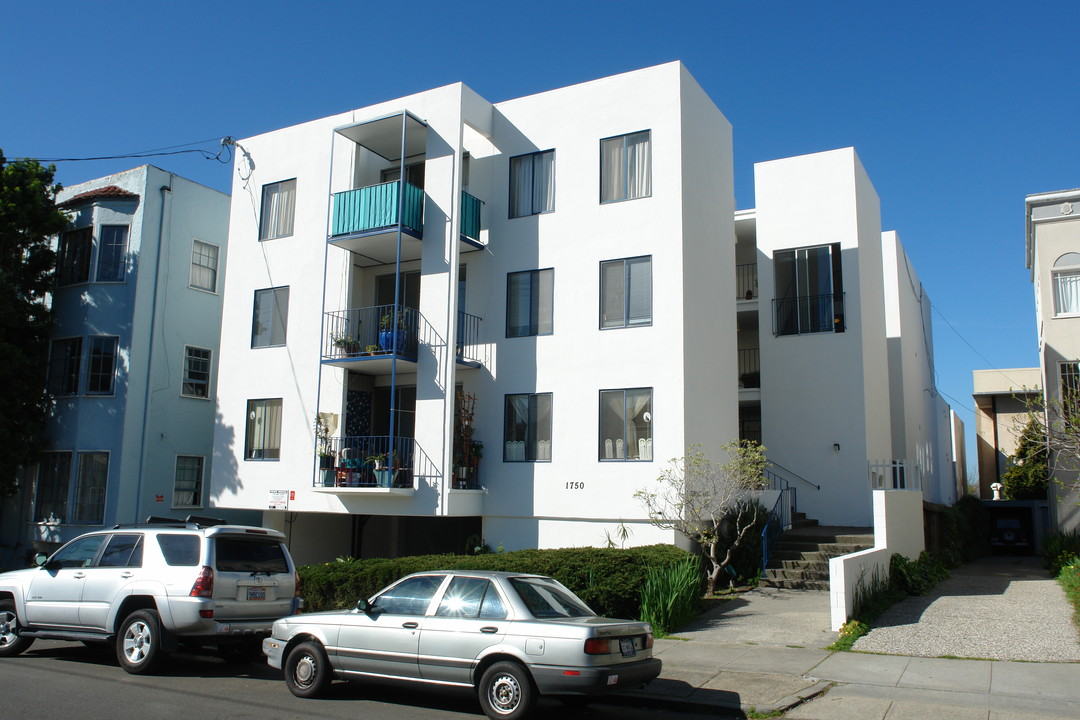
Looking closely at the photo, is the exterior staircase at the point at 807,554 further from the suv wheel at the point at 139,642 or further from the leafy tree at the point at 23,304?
the leafy tree at the point at 23,304

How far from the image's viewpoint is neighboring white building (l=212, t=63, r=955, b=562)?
1786 centimetres

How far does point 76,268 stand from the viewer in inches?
946

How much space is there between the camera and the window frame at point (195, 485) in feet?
76.8

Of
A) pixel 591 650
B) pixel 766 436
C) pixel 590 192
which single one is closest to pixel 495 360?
pixel 590 192

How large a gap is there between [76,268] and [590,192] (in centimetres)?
1478

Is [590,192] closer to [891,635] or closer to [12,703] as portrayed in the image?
[891,635]

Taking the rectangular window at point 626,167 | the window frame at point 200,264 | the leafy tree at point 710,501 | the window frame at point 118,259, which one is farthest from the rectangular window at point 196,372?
the leafy tree at point 710,501

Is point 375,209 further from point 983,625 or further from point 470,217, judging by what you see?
point 983,625

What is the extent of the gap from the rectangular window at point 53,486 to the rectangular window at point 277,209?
8.08 m

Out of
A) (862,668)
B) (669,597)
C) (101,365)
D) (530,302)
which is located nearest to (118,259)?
(101,365)

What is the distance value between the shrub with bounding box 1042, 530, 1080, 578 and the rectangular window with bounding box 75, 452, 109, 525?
23.0 m

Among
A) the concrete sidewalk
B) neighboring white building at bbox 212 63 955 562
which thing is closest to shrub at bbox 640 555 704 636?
the concrete sidewalk

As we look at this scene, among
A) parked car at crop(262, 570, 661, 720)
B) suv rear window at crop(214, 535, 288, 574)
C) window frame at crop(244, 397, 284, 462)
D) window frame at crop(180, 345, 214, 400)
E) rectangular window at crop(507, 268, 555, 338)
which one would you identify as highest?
rectangular window at crop(507, 268, 555, 338)

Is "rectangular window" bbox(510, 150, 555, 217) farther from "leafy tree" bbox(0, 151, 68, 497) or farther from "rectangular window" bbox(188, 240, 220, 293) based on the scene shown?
"leafy tree" bbox(0, 151, 68, 497)
